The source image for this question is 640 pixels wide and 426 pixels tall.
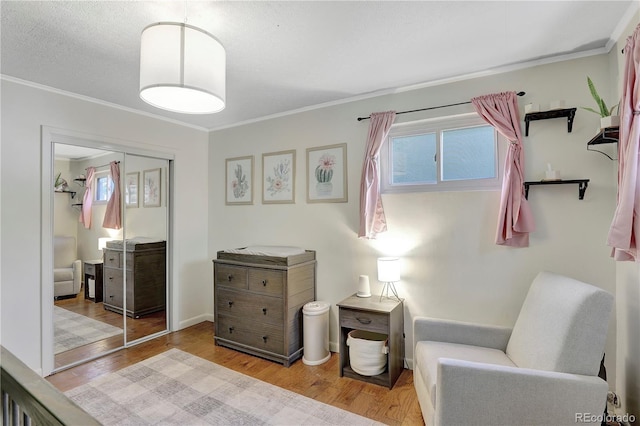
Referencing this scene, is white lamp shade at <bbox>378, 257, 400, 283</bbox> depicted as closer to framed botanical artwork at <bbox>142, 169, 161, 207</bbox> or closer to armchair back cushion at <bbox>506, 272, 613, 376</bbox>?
armchair back cushion at <bbox>506, 272, 613, 376</bbox>

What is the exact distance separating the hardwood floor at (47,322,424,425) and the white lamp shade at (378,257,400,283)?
82 cm

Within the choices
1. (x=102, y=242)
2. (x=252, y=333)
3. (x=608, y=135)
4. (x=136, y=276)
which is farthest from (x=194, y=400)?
Answer: (x=608, y=135)

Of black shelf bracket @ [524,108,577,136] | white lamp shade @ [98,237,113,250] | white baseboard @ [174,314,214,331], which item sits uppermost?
black shelf bracket @ [524,108,577,136]

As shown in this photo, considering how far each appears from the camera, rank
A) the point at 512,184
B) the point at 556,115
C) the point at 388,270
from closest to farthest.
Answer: the point at 556,115 < the point at 512,184 < the point at 388,270

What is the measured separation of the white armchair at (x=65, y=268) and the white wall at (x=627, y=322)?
4.23 meters

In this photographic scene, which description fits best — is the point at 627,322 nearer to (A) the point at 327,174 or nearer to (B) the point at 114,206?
(A) the point at 327,174

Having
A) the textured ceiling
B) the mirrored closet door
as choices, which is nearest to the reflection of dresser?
the mirrored closet door

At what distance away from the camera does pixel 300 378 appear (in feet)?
8.42

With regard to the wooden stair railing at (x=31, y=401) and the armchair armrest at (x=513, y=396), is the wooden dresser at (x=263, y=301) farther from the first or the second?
the wooden stair railing at (x=31, y=401)

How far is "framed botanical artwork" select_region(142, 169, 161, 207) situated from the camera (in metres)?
3.39

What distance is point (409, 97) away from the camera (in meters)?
2.73

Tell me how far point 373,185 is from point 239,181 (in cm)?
178

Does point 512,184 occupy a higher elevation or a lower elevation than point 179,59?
lower

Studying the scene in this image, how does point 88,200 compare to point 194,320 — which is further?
point 194,320
